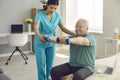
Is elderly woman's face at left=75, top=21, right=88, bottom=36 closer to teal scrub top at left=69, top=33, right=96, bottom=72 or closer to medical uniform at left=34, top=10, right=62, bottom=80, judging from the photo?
teal scrub top at left=69, top=33, right=96, bottom=72

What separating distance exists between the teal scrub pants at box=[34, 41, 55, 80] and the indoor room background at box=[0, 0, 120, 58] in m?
2.31

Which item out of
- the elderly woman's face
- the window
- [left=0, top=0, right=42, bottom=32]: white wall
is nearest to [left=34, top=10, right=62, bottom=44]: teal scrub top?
the elderly woman's face

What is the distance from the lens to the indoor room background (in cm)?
463

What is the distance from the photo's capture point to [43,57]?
2740mm

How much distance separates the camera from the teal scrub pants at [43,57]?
2.72 m

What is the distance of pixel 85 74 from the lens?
6.63 ft

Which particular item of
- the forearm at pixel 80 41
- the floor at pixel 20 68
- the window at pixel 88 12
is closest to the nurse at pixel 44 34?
the forearm at pixel 80 41

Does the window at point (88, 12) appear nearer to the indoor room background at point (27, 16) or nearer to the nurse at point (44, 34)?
the indoor room background at point (27, 16)

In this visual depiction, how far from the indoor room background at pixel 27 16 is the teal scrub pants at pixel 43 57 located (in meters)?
2.31

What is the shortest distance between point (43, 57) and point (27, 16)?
3.03 meters

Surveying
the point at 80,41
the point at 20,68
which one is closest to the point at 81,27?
the point at 80,41

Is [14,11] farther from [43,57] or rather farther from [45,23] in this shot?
[43,57]

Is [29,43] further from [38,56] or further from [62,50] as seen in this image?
[38,56]

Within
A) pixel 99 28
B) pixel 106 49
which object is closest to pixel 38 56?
pixel 106 49
